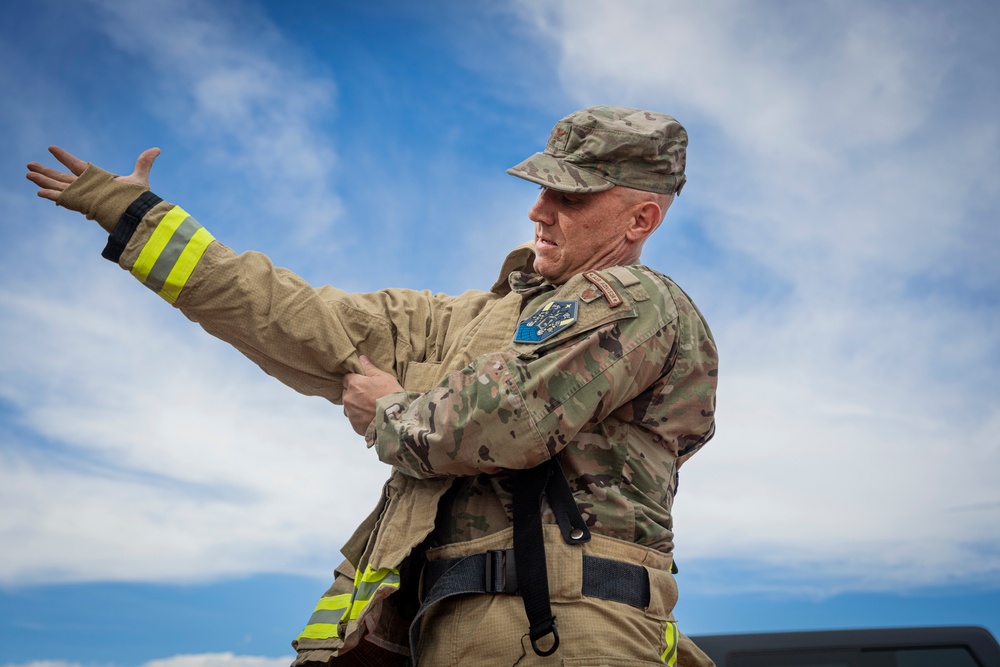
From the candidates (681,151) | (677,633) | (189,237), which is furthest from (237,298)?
(677,633)

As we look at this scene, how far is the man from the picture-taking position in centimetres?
282

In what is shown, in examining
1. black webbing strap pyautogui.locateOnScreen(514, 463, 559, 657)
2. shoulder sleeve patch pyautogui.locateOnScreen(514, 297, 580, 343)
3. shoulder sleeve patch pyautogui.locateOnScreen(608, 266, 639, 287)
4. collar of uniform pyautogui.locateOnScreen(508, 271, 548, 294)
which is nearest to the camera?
black webbing strap pyautogui.locateOnScreen(514, 463, 559, 657)

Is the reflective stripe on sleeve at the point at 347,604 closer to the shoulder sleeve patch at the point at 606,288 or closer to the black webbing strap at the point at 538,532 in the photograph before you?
the black webbing strap at the point at 538,532

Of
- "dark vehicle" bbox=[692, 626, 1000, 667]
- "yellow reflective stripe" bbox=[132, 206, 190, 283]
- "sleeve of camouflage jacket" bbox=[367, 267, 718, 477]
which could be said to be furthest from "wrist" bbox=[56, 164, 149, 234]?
"dark vehicle" bbox=[692, 626, 1000, 667]

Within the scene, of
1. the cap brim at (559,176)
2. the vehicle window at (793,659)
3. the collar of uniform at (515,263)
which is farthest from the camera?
the vehicle window at (793,659)

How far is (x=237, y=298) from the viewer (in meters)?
3.33

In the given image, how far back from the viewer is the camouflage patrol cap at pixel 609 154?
3234mm

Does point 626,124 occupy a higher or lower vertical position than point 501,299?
higher

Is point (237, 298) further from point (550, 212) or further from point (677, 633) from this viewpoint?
point (677, 633)

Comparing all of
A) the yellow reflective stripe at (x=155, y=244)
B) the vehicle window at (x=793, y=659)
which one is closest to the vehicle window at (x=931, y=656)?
the vehicle window at (x=793, y=659)

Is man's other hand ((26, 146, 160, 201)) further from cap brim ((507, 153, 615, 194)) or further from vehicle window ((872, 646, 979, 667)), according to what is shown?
vehicle window ((872, 646, 979, 667))

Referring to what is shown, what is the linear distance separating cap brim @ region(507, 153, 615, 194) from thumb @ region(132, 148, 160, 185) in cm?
121

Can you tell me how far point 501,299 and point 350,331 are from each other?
0.54 metres

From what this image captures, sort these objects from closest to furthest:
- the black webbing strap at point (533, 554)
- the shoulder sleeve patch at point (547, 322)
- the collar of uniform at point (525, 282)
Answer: the black webbing strap at point (533, 554), the shoulder sleeve patch at point (547, 322), the collar of uniform at point (525, 282)
